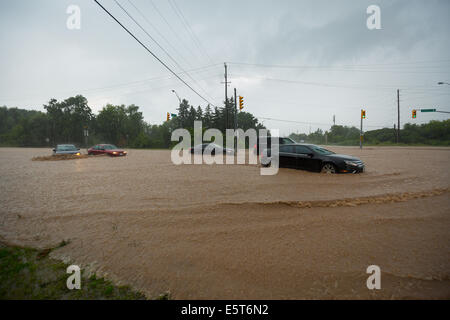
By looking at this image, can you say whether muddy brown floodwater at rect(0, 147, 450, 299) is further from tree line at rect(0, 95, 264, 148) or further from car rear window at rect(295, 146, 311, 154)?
tree line at rect(0, 95, 264, 148)

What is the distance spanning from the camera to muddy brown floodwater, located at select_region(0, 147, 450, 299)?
2.17 metres

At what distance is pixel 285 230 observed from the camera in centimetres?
347

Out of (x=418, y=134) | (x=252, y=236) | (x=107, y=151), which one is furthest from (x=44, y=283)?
(x=418, y=134)

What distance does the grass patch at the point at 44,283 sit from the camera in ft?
6.91

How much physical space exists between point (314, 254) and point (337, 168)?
6.61 m

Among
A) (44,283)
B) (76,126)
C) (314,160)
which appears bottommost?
(44,283)

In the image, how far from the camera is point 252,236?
328 cm

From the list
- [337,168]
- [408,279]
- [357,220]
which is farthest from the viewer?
[337,168]

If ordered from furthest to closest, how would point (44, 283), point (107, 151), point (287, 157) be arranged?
point (107, 151), point (287, 157), point (44, 283)

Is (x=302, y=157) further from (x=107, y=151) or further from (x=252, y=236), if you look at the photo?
(x=107, y=151)

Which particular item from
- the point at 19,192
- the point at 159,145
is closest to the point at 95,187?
the point at 19,192

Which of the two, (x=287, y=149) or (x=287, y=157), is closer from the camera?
(x=287, y=157)

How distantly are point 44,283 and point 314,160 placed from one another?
9.07 metres
